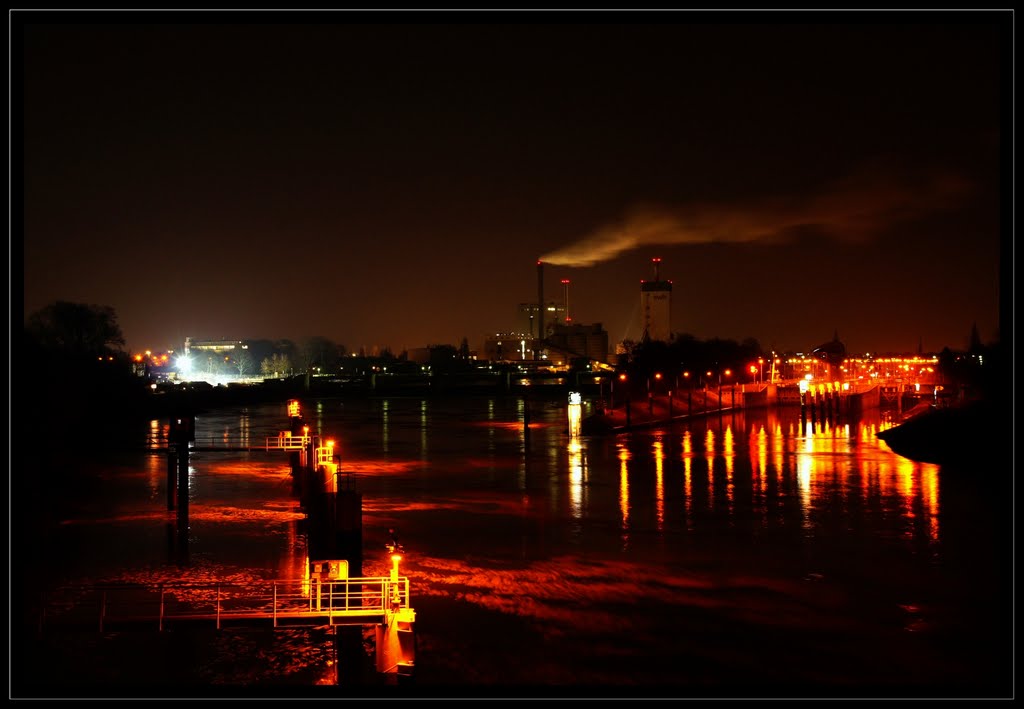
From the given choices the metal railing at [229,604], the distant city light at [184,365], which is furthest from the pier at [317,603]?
the distant city light at [184,365]

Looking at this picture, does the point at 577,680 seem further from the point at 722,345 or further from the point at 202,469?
the point at 722,345

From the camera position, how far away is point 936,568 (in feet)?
67.6

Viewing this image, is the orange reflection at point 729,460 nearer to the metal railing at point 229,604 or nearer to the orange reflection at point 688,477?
the orange reflection at point 688,477

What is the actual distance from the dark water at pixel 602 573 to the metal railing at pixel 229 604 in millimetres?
725

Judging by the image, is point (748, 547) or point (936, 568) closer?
point (936, 568)

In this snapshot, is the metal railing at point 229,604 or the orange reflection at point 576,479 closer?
the metal railing at point 229,604

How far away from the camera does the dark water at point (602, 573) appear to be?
14094mm

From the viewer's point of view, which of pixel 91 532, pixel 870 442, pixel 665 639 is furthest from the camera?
pixel 870 442

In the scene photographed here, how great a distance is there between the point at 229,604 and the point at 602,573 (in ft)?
25.2

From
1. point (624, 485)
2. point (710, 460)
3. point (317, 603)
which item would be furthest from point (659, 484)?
point (317, 603)

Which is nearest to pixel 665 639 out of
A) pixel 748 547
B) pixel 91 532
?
pixel 748 547

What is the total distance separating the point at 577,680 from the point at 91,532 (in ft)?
54.1

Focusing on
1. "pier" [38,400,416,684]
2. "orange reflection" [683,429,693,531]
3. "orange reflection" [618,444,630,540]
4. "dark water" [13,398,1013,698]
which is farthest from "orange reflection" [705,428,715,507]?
"pier" [38,400,416,684]

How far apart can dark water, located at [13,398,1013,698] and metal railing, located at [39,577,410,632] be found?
725 millimetres
